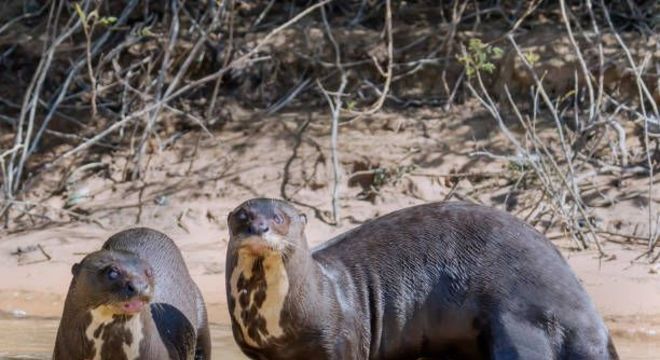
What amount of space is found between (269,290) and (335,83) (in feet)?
12.4

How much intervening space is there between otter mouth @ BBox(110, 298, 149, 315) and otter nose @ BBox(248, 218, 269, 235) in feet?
1.36

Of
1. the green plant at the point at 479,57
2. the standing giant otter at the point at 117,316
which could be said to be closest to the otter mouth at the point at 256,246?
the standing giant otter at the point at 117,316

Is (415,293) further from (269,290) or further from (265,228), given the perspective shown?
(265,228)

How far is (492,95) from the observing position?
29.0ft

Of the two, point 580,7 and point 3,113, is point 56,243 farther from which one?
point 580,7

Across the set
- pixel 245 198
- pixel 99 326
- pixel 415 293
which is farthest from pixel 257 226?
pixel 245 198

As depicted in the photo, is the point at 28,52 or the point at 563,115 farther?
the point at 28,52

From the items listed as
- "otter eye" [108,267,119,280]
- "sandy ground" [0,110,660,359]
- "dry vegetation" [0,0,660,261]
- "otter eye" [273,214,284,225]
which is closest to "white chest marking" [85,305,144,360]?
"otter eye" [108,267,119,280]

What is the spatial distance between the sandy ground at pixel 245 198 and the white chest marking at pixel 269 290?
4.50 ft

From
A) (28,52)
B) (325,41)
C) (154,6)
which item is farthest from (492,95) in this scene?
(28,52)

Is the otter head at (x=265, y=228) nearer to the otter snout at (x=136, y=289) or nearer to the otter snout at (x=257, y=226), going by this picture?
the otter snout at (x=257, y=226)

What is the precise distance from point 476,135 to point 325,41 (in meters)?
1.10

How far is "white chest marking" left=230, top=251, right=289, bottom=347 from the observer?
5.36 m

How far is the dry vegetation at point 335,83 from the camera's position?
8188 millimetres
